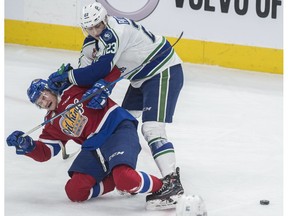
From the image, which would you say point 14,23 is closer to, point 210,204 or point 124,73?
point 124,73

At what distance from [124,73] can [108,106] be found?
0.94ft

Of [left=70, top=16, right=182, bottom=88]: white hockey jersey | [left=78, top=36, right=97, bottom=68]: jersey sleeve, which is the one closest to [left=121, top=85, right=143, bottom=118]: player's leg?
[left=70, top=16, right=182, bottom=88]: white hockey jersey

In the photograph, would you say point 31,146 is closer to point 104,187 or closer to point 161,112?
point 104,187

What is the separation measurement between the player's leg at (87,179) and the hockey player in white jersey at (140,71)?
0.82 ft

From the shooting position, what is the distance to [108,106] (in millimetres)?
4535

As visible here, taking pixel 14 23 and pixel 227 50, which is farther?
pixel 14 23

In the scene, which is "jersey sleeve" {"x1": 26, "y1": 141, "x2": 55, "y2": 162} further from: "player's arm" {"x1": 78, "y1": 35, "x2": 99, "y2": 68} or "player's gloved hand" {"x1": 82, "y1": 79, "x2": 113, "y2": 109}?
"player's arm" {"x1": 78, "y1": 35, "x2": 99, "y2": 68}

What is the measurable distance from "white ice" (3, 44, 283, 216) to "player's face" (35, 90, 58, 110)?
1.46 feet

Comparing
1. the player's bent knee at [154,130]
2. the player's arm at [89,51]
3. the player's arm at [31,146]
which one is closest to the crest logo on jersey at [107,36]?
the player's arm at [89,51]

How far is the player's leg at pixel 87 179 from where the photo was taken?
4434 mm

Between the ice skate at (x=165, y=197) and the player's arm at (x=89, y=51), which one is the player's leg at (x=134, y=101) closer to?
the player's arm at (x=89, y=51)

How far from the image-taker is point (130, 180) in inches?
167

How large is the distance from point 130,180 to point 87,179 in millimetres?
281

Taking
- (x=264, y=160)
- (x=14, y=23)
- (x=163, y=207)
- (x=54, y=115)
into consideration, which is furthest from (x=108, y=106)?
(x=14, y=23)
